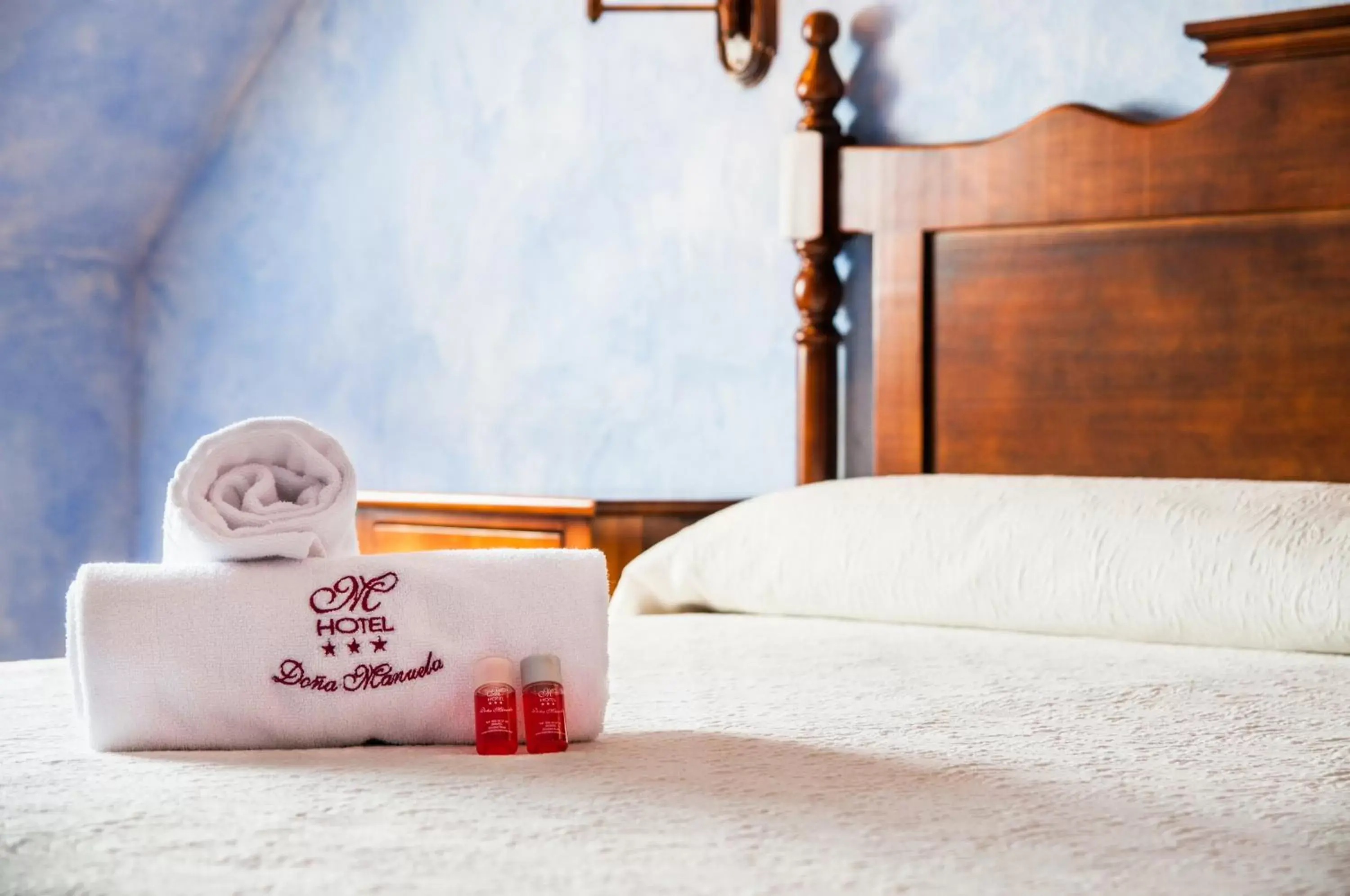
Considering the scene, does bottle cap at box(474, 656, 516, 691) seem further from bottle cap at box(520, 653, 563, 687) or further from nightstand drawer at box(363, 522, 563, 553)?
nightstand drawer at box(363, 522, 563, 553)

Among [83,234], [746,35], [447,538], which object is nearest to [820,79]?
[746,35]

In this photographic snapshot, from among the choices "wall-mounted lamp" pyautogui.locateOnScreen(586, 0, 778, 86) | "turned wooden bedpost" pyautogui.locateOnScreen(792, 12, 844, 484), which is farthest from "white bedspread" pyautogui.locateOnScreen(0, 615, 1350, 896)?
"wall-mounted lamp" pyautogui.locateOnScreen(586, 0, 778, 86)

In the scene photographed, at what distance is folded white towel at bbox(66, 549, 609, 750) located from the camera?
37.6 inches

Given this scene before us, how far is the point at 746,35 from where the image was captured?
2330 mm

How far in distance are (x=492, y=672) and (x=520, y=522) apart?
123 cm

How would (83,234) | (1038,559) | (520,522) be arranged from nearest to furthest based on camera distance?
(1038,559) → (520,522) → (83,234)

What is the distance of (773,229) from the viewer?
7.61ft

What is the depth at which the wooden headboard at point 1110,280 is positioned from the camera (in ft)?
5.96

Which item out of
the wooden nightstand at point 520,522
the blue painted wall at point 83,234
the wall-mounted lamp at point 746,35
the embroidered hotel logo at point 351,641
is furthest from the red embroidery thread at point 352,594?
the blue painted wall at point 83,234

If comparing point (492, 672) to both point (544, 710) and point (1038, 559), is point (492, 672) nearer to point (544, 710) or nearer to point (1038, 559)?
point (544, 710)

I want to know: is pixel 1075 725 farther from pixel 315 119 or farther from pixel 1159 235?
pixel 315 119

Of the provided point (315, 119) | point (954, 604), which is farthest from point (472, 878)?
point (315, 119)

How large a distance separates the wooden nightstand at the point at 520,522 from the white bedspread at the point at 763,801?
0.84 meters

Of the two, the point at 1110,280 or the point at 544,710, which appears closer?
the point at 544,710
